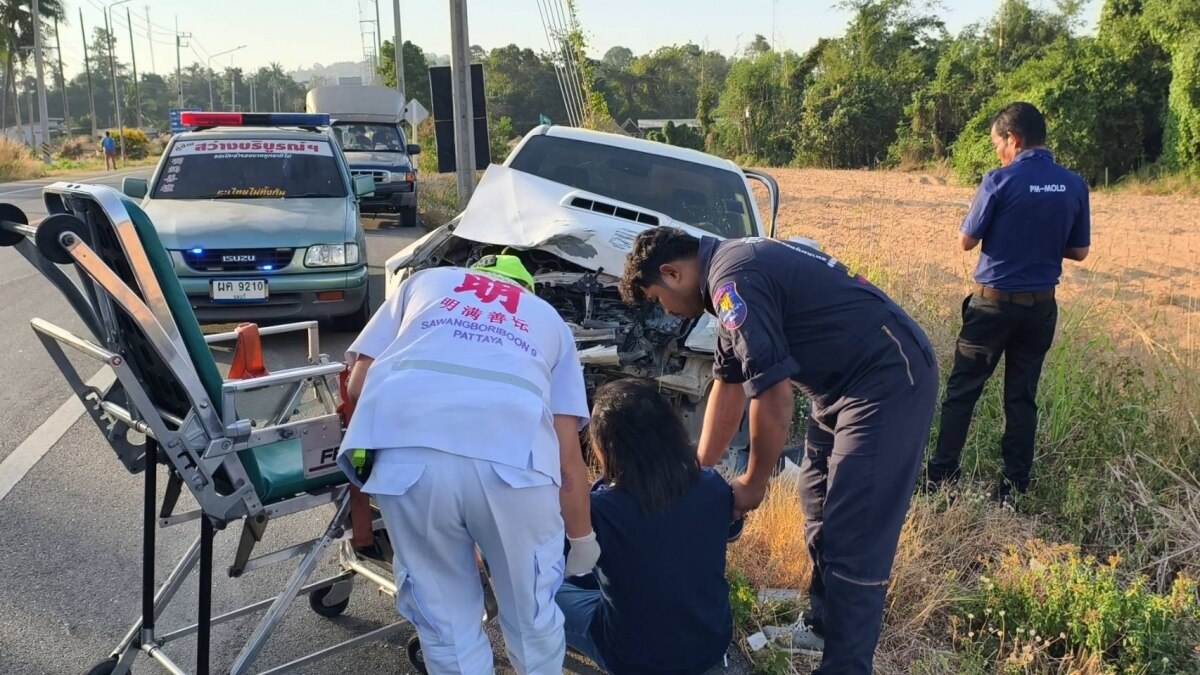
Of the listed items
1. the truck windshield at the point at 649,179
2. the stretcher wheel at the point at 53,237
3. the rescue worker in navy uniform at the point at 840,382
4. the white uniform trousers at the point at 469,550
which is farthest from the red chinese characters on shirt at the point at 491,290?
the truck windshield at the point at 649,179

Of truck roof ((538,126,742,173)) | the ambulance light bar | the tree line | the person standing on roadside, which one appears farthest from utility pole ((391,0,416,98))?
truck roof ((538,126,742,173))

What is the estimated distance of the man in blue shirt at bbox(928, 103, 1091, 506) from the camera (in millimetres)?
4215

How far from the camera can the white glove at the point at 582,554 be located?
7.90ft

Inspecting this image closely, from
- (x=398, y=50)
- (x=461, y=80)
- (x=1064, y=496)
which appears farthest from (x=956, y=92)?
(x=1064, y=496)

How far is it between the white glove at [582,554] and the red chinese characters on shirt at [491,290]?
69cm

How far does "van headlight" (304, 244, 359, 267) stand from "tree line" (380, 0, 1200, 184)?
36.8 feet

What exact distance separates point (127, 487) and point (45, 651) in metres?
1.54

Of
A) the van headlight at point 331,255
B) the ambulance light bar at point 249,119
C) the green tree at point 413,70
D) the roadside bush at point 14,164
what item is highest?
the green tree at point 413,70

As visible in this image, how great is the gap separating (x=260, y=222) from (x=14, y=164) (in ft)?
91.0

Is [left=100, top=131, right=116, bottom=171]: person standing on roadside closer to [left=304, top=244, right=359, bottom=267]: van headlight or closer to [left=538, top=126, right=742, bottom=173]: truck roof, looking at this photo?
[left=304, top=244, right=359, bottom=267]: van headlight

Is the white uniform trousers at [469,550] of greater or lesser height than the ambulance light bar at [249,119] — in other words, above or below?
below

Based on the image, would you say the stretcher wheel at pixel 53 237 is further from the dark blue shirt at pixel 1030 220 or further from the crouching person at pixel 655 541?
the dark blue shirt at pixel 1030 220

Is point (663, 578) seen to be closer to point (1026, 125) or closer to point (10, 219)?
point (10, 219)

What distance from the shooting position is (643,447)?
8.15 feet
